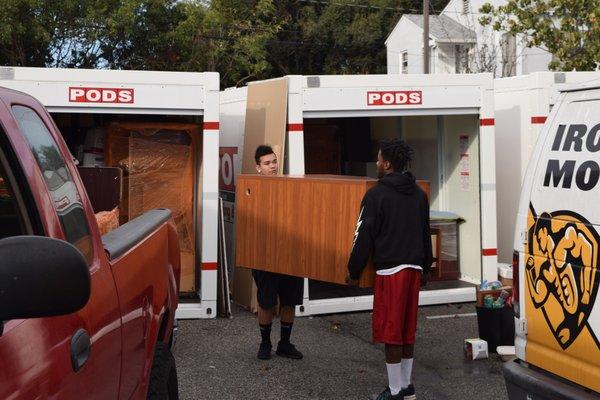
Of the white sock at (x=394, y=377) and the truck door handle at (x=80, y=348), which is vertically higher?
the truck door handle at (x=80, y=348)

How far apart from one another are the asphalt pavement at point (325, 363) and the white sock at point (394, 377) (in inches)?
25.0

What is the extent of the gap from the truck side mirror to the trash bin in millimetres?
6038

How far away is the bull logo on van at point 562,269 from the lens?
4035mm

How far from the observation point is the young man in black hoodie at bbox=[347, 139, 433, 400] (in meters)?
6.00

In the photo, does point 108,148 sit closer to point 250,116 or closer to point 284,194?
point 250,116

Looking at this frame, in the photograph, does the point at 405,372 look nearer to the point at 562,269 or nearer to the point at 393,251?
the point at 393,251

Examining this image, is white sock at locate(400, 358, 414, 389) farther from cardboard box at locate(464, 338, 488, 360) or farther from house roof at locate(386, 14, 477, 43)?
house roof at locate(386, 14, 477, 43)

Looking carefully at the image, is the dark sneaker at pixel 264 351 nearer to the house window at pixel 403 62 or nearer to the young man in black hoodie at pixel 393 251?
the young man in black hoodie at pixel 393 251

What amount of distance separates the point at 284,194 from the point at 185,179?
3.06m

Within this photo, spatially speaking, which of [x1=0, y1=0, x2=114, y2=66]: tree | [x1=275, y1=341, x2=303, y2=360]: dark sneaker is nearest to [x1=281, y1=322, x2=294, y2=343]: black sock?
[x1=275, y1=341, x2=303, y2=360]: dark sneaker

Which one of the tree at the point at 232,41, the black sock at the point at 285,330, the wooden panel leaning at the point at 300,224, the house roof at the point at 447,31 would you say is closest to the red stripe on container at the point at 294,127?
the wooden panel leaning at the point at 300,224

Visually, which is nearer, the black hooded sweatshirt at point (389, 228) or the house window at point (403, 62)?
the black hooded sweatshirt at point (389, 228)

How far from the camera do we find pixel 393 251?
5980mm

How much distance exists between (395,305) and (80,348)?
360 cm
